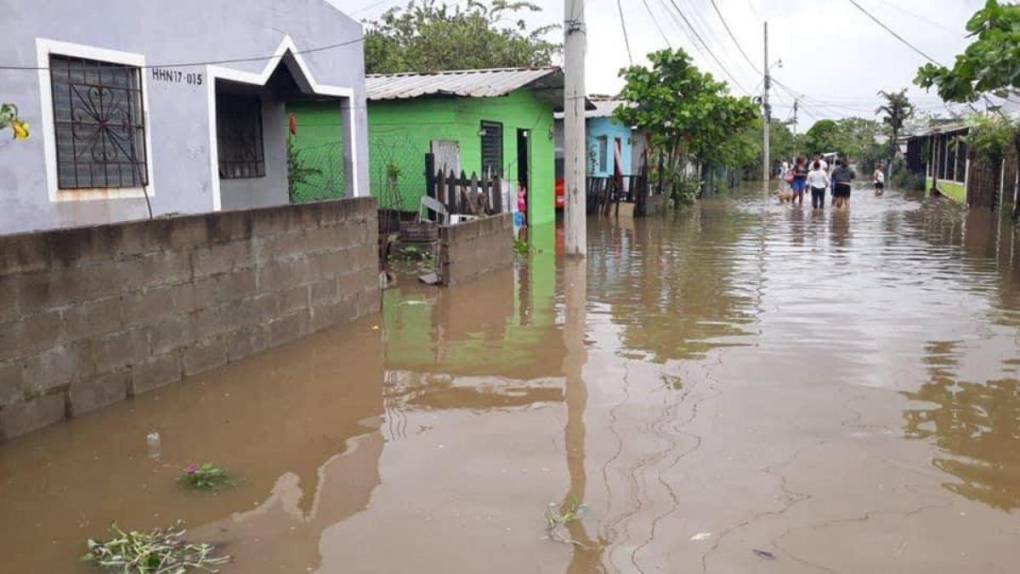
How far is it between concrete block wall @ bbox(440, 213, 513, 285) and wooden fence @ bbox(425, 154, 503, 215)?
2.62 ft

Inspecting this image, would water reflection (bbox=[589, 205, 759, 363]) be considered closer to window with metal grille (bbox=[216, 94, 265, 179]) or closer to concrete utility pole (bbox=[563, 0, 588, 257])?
concrete utility pole (bbox=[563, 0, 588, 257])

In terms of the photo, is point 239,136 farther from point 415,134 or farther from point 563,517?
point 563,517

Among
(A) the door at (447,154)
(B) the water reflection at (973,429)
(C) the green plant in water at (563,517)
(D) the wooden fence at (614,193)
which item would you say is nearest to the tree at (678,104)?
(D) the wooden fence at (614,193)

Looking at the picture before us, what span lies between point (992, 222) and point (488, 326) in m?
18.0

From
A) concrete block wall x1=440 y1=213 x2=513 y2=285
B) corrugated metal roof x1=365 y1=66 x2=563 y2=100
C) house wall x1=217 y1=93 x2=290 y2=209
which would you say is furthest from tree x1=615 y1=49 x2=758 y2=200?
house wall x1=217 y1=93 x2=290 y2=209

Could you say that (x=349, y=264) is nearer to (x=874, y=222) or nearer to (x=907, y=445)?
(x=907, y=445)

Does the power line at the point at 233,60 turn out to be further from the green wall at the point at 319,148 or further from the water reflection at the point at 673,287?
the green wall at the point at 319,148

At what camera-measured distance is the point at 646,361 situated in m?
7.84

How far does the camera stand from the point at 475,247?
12.7m

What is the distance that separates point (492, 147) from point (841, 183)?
13823mm

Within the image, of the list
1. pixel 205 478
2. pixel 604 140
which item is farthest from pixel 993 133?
pixel 205 478

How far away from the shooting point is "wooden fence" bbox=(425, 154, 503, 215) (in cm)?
1473

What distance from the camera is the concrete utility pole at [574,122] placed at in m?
14.8

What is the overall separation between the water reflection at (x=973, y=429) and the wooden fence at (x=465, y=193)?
8303 millimetres
